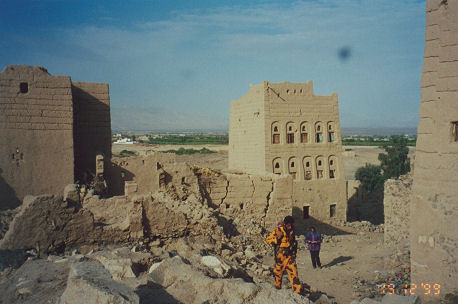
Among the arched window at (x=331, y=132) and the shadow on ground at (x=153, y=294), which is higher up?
the arched window at (x=331, y=132)

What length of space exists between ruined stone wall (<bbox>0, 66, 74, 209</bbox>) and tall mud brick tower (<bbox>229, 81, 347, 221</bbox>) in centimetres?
1168

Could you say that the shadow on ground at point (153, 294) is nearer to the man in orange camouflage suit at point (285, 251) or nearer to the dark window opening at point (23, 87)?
the man in orange camouflage suit at point (285, 251)

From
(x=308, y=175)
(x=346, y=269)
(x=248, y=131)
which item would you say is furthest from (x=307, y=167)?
(x=346, y=269)

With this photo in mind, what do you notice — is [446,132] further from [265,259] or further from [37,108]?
[37,108]

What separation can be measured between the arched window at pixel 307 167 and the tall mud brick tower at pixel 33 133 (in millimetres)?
14001

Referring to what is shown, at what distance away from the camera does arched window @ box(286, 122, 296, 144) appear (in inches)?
850

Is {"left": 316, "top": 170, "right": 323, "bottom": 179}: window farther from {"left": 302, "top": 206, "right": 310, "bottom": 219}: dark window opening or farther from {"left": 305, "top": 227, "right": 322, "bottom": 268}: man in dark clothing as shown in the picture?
{"left": 305, "top": 227, "right": 322, "bottom": 268}: man in dark clothing

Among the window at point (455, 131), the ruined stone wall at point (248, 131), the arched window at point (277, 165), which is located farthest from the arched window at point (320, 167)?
the window at point (455, 131)

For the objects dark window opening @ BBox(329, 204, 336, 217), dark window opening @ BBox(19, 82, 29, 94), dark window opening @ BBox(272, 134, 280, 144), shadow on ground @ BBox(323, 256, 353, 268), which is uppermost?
dark window opening @ BBox(19, 82, 29, 94)

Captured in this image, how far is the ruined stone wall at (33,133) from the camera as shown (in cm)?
1107

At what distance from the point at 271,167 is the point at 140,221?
42.9 feet

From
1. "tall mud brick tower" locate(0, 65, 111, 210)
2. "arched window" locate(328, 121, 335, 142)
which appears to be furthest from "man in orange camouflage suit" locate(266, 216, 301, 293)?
"arched window" locate(328, 121, 335, 142)

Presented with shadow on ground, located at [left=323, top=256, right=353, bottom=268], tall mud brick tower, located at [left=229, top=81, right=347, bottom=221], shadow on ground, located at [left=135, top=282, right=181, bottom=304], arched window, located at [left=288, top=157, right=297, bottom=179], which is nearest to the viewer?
shadow on ground, located at [left=135, top=282, right=181, bottom=304]

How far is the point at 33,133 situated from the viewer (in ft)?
37.1
